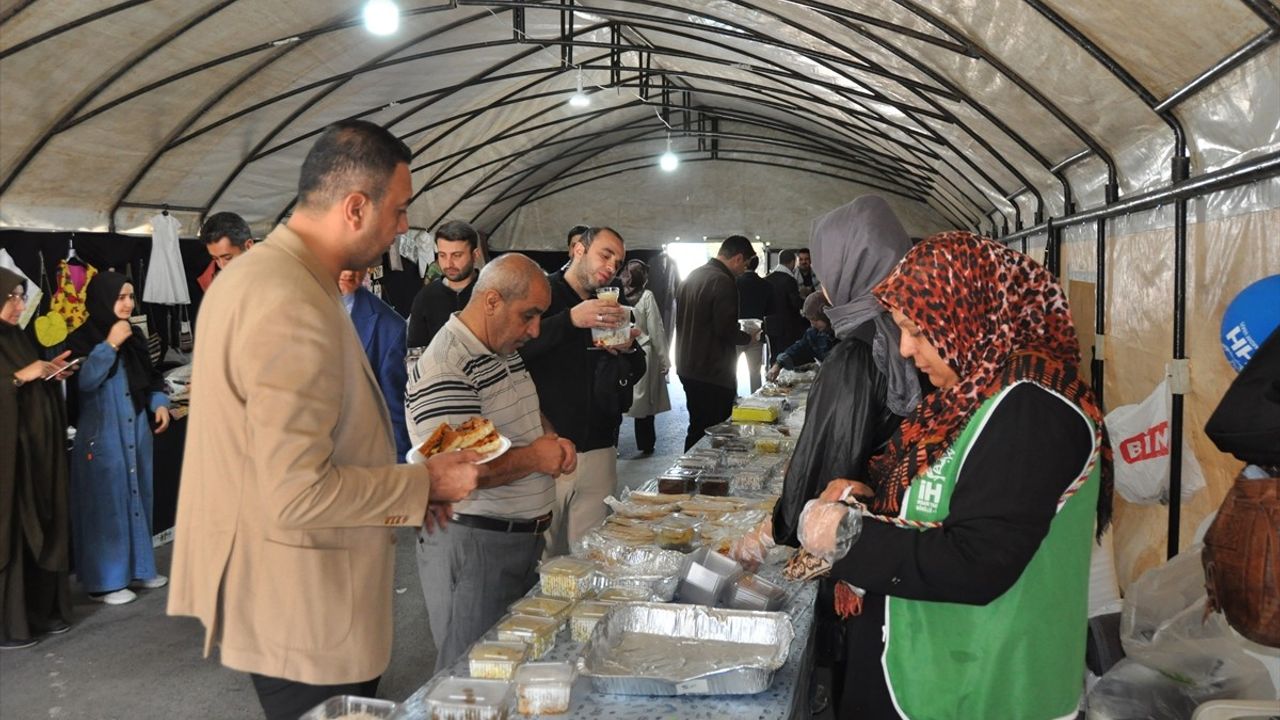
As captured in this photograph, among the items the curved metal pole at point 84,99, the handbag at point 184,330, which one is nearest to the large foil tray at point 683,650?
the curved metal pole at point 84,99

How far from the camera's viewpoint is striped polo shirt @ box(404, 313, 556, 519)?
8.67 feet

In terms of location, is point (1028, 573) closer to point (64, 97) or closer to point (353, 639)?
point (353, 639)

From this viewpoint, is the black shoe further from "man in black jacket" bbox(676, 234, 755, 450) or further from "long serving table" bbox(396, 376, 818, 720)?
A: "man in black jacket" bbox(676, 234, 755, 450)

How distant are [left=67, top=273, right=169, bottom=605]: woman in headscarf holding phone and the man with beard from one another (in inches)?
58.7

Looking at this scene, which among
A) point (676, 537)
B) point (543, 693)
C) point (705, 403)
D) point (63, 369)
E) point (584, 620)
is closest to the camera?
point (543, 693)

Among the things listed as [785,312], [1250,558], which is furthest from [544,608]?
[785,312]

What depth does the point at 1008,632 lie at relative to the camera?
1655mm

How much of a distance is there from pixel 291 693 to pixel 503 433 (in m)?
1.11

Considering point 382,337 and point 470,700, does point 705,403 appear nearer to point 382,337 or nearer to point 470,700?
point 382,337

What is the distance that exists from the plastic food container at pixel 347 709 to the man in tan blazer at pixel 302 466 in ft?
0.49

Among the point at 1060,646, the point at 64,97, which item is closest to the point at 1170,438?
the point at 1060,646

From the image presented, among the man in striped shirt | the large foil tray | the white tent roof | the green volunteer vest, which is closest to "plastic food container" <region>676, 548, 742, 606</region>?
the large foil tray

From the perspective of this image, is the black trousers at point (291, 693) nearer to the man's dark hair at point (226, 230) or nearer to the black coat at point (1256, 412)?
the black coat at point (1256, 412)

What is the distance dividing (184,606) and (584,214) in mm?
14420
